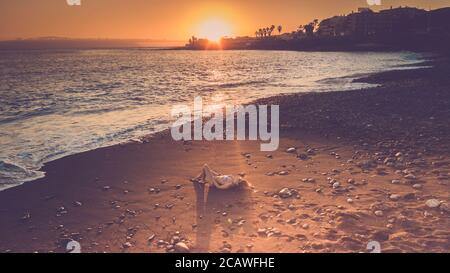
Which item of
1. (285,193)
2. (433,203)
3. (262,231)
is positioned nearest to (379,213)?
(433,203)

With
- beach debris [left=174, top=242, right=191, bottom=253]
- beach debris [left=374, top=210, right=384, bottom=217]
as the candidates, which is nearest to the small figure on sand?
beach debris [left=174, top=242, right=191, bottom=253]

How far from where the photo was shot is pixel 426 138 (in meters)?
14.0

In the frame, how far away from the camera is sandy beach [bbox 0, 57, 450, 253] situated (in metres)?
7.60

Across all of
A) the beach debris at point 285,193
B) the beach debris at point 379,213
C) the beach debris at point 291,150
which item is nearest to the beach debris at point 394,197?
the beach debris at point 379,213

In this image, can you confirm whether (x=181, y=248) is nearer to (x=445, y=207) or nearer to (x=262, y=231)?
(x=262, y=231)

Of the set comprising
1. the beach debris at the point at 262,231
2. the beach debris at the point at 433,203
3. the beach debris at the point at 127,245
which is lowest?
the beach debris at the point at 127,245

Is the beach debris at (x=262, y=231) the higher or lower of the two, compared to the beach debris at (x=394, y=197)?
lower

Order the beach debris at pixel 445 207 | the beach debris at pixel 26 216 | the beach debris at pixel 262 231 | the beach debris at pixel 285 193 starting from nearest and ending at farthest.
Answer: the beach debris at pixel 262 231
the beach debris at pixel 445 207
the beach debris at pixel 26 216
the beach debris at pixel 285 193

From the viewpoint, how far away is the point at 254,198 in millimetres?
9609

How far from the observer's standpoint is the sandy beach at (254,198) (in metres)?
7.60

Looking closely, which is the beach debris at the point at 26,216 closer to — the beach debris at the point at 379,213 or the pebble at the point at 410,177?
the beach debris at the point at 379,213

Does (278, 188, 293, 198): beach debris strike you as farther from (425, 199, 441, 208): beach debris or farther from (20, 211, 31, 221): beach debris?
(20, 211, 31, 221): beach debris
